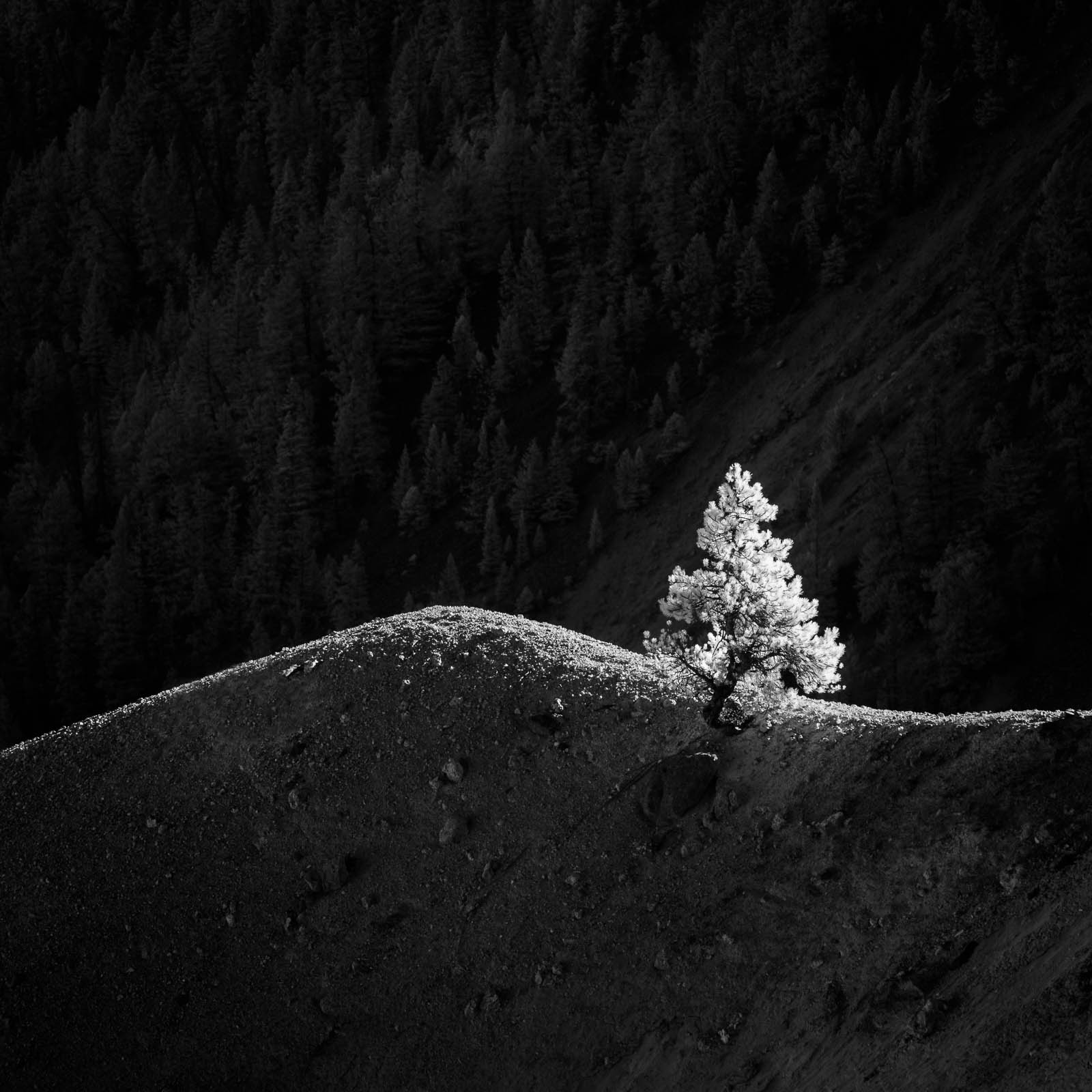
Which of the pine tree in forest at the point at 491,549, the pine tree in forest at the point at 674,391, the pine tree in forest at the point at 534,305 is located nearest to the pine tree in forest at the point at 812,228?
the pine tree in forest at the point at 674,391

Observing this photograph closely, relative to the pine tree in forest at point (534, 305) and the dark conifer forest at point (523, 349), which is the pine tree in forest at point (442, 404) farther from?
the pine tree in forest at point (534, 305)

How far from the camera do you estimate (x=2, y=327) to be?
551 ft

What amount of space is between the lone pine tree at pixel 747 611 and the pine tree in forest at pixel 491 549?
224 ft

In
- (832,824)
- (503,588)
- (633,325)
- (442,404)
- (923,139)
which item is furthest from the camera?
(442,404)

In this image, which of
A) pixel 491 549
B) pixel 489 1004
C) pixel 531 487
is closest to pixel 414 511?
pixel 491 549

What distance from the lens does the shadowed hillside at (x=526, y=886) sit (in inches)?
993

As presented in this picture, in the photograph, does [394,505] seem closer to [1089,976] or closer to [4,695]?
[4,695]

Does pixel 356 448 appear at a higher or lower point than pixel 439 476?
higher

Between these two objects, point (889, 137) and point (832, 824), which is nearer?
point (832, 824)

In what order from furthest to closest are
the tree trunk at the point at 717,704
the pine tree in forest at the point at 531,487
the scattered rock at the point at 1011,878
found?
the pine tree in forest at the point at 531,487
the tree trunk at the point at 717,704
the scattered rock at the point at 1011,878

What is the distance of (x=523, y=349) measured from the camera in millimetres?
120375

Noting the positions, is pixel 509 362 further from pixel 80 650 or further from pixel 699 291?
→ pixel 80 650

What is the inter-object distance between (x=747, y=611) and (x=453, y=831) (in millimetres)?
10749

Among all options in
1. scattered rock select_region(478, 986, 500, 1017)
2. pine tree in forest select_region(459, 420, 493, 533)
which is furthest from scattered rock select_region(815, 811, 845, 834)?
pine tree in forest select_region(459, 420, 493, 533)
